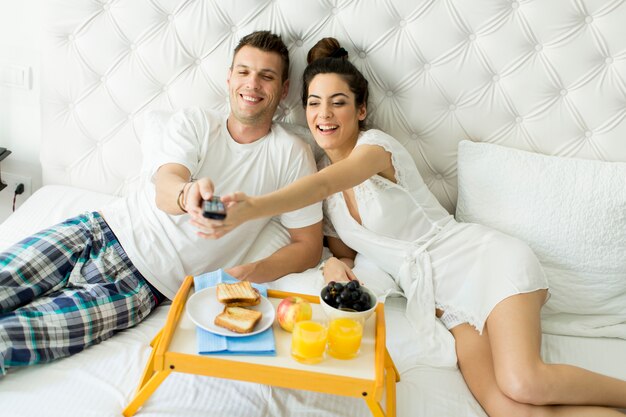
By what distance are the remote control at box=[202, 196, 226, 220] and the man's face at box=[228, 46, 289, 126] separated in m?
0.66

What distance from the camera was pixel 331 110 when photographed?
1938 mm

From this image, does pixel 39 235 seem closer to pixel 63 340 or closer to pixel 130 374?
pixel 63 340

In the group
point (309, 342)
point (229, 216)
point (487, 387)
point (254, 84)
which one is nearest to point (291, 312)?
point (309, 342)

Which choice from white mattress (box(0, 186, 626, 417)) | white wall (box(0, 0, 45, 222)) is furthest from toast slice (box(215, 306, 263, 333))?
white wall (box(0, 0, 45, 222))

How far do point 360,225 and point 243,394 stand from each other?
710mm

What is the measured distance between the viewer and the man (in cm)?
167

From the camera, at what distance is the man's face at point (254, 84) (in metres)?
1.98

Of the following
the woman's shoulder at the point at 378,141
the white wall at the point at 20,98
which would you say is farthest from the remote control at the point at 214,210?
the white wall at the point at 20,98

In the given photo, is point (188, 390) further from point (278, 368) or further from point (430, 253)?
point (430, 253)

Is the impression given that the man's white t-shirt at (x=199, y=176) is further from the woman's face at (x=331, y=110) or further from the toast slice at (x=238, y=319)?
the toast slice at (x=238, y=319)

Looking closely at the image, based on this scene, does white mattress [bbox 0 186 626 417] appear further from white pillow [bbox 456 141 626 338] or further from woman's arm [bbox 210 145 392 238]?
woman's arm [bbox 210 145 392 238]

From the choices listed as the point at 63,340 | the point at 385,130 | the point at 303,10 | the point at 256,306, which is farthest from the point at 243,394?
the point at 303,10

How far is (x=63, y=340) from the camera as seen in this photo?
159 cm

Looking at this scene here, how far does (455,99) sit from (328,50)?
480 mm
